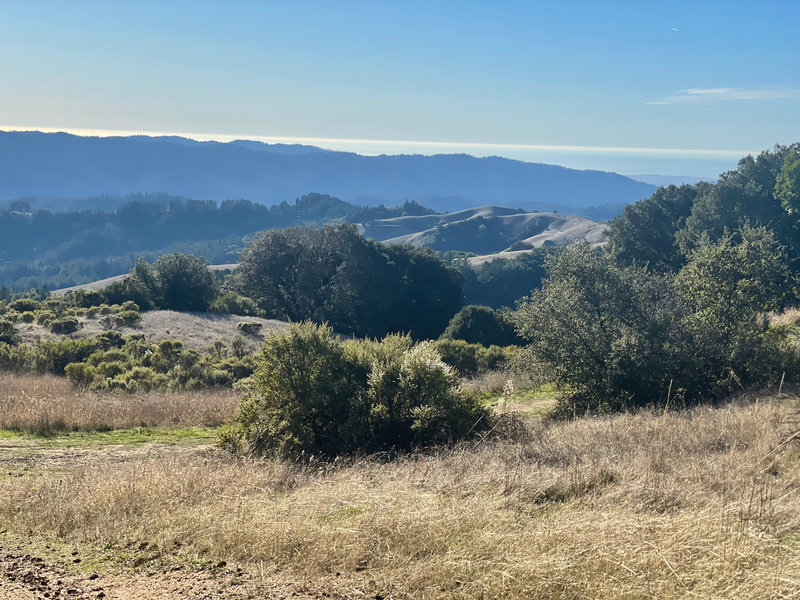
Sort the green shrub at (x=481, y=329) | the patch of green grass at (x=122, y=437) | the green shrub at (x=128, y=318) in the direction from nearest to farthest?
the patch of green grass at (x=122, y=437) → the green shrub at (x=128, y=318) → the green shrub at (x=481, y=329)

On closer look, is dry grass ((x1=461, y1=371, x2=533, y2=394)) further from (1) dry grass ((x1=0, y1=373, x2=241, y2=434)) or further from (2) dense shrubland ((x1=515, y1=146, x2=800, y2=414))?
(1) dry grass ((x1=0, y1=373, x2=241, y2=434))

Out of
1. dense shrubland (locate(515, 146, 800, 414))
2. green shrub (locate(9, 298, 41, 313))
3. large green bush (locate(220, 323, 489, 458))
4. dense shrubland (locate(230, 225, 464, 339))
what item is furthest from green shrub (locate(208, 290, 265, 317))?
large green bush (locate(220, 323, 489, 458))

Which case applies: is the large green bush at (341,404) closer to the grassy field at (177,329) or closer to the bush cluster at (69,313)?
the grassy field at (177,329)

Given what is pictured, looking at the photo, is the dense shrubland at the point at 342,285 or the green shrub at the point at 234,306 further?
the dense shrubland at the point at 342,285

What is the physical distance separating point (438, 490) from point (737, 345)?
11.2 m

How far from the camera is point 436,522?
5.66 m

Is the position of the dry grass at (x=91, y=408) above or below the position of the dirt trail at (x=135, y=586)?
below

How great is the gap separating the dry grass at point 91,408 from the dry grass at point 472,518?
4321 millimetres

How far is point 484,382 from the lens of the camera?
2097cm

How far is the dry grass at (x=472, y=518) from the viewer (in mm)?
4852

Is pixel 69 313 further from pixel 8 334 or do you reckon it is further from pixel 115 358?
pixel 115 358

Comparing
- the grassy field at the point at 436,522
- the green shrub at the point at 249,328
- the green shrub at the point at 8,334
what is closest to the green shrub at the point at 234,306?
the green shrub at the point at 249,328

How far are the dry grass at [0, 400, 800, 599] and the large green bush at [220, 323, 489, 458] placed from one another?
1.41 meters

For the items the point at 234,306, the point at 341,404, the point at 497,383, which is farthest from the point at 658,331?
the point at 234,306
